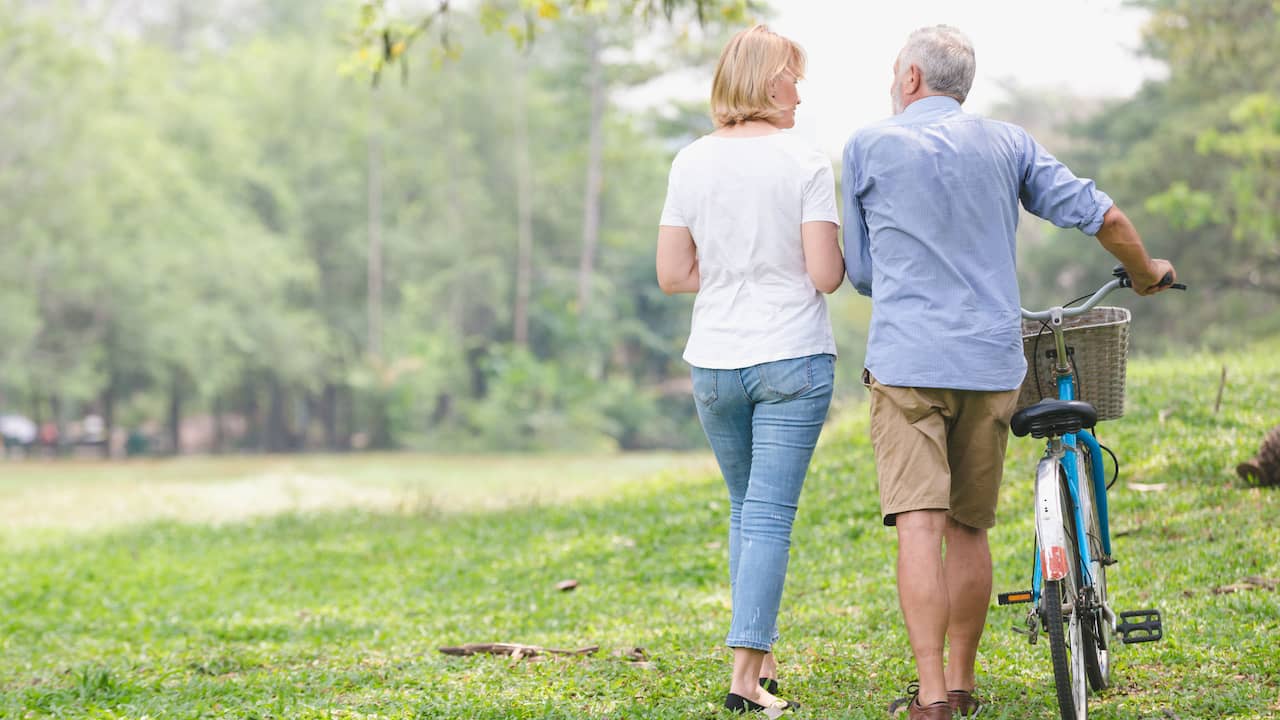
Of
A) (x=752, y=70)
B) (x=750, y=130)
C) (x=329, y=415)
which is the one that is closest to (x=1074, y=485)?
(x=750, y=130)

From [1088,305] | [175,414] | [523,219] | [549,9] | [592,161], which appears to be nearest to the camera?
[1088,305]

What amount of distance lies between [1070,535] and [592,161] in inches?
1630

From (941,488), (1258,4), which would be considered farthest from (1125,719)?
(1258,4)

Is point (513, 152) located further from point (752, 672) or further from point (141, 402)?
point (752, 672)

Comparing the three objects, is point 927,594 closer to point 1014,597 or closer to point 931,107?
point 1014,597

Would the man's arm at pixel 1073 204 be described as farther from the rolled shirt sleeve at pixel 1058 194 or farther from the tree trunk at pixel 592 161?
the tree trunk at pixel 592 161

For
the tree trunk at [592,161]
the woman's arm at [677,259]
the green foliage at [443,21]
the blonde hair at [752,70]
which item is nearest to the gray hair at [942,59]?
the blonde hair at [752,70]

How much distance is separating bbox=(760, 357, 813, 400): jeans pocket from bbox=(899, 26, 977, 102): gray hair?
872 mm

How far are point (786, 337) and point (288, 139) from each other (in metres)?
46.5

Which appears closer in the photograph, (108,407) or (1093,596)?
(1093,596)

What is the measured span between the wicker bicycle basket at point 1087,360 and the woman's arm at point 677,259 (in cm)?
103

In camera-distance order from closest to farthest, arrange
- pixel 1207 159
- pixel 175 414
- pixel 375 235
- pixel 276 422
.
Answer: pixel 1207 159 < pixel 175 414 < pixel 375 235 < pixel 276 422

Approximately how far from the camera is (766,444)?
3785mm

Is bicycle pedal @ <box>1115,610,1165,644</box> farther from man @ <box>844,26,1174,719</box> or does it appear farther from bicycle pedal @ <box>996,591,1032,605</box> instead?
man @ <box>844,26,1174,719</box>
